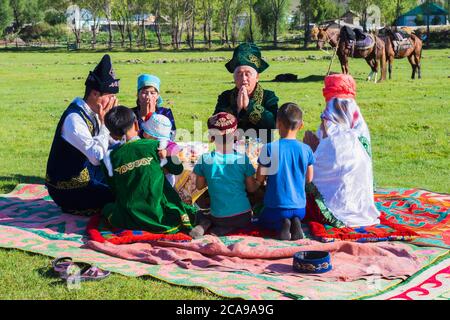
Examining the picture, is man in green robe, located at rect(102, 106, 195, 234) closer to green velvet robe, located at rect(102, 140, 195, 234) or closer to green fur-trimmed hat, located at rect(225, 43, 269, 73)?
green velvet robe, located at rect(102, 140, 195, 234)

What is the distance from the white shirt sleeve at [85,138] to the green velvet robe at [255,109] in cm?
154

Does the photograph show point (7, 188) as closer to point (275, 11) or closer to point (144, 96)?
point (144, 96)

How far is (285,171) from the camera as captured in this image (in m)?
6.39

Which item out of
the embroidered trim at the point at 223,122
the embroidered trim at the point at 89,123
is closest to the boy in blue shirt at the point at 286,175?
the embroidered trim at the point at 223,122

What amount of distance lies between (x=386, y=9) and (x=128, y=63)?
3871 centimetres

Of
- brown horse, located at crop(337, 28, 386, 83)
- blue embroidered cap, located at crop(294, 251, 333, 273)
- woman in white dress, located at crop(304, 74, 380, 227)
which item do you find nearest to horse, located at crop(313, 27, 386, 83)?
brown horse, located at crop(337, 28, 386, 83)

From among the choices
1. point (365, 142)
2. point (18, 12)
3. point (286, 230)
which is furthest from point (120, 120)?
point (18, 12)

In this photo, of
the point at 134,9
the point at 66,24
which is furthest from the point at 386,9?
the point at 66,24

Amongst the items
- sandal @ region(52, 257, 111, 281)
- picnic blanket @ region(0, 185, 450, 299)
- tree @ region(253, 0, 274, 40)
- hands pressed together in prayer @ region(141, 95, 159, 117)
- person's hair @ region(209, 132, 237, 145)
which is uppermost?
tree @ region(253, 0, 274, 40)

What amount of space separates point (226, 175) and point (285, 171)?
20.9 inches

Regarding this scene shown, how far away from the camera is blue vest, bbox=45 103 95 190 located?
7.04 metres

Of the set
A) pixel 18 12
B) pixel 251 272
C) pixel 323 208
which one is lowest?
pixel 251 272

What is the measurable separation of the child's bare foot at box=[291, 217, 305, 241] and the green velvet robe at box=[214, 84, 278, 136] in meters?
1.62

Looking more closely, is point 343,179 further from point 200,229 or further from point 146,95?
point 146,95
